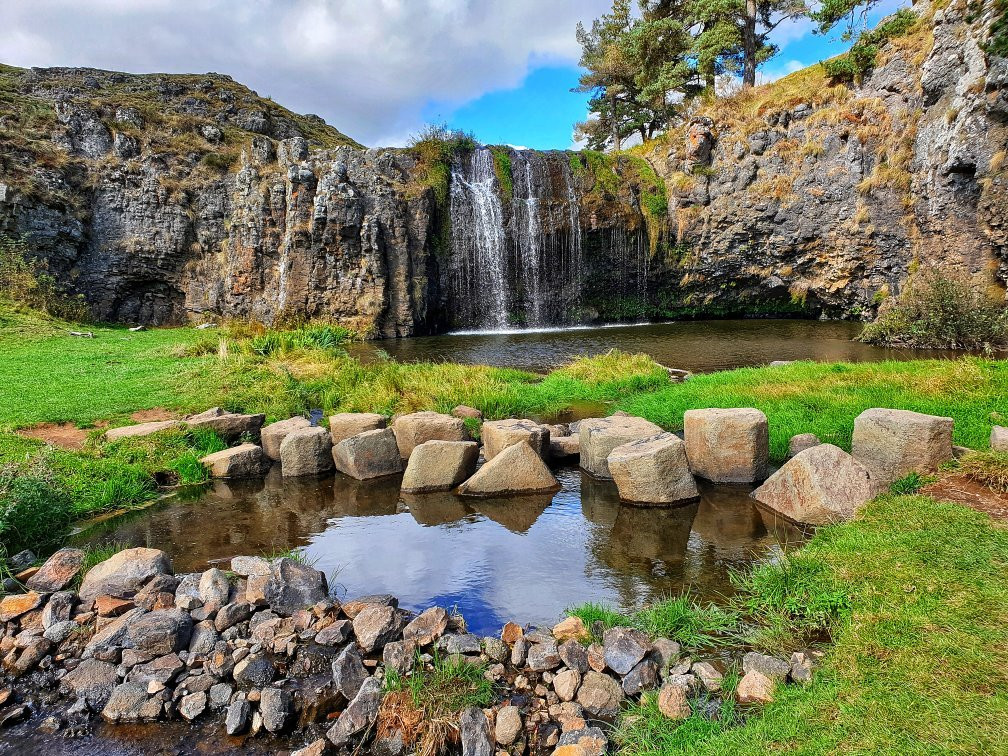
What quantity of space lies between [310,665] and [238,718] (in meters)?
0.57

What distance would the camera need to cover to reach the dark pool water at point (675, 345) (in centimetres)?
1747

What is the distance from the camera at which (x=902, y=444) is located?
21.5 feet

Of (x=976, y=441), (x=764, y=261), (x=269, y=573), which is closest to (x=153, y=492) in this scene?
(x=269, y=573)

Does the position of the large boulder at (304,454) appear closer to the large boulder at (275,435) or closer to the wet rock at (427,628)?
the large boulder at (275,435)

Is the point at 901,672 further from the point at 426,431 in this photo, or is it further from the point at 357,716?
the point at 426,431

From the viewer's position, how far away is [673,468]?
7402 mm

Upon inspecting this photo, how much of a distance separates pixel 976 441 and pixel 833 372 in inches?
182

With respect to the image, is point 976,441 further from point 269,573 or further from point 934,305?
point 934,305

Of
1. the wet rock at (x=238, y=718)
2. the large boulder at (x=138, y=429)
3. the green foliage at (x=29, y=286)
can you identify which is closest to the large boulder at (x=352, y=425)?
the large boulder at (x=138, y=429)

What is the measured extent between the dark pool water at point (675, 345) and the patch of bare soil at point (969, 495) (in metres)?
9.83

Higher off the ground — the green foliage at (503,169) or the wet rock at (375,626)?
the green foliage at (503,169)

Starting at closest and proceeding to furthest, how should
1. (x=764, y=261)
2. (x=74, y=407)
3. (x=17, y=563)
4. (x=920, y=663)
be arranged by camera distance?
(x=920, y=663) → (x=17, y=563) → (x=74, y=407) → (x=764, y=261)

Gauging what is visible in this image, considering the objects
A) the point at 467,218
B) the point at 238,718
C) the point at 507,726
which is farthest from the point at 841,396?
the point at 467,218

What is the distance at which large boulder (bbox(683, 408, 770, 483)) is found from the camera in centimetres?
778
